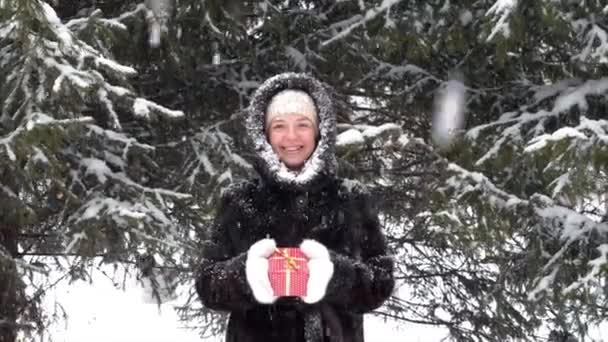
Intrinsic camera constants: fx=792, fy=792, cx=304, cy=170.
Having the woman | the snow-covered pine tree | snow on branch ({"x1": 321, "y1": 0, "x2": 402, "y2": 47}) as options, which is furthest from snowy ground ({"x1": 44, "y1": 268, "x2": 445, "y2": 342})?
the woman

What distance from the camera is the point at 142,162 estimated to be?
6285 mm

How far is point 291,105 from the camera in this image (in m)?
2.98

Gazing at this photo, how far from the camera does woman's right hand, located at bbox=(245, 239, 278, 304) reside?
2703 millimetres

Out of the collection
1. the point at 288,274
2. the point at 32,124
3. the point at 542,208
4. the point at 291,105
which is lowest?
the point at 288,274

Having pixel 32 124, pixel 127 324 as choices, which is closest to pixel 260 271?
pixel 32 124

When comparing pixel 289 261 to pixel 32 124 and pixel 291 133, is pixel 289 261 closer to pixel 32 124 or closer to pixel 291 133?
pixel 291 133

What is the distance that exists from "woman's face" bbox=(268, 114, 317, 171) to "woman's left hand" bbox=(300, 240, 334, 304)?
0.36 meters

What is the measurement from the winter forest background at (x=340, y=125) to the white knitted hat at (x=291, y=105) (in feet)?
6.38

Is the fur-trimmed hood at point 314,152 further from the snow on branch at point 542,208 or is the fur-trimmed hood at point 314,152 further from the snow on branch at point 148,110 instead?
the snow on branch at point 542,208

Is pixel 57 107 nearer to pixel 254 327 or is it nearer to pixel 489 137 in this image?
pixel 254 327

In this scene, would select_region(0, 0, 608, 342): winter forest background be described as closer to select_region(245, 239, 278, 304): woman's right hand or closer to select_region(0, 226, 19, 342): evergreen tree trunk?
select_region(0, 226, 19, 342): evergreen tree trunk

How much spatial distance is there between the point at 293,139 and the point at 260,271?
0.53 metres

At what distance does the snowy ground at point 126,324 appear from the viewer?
521 inches

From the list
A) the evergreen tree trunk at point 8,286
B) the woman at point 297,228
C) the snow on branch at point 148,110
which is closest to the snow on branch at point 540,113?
the snow on branch at point 148,110
